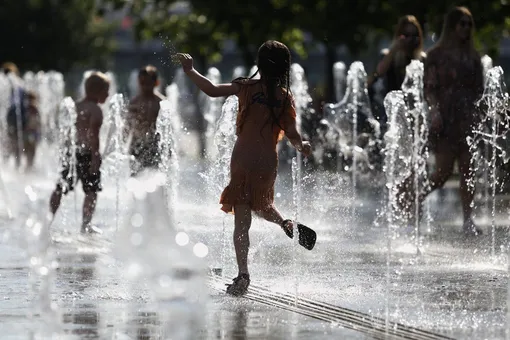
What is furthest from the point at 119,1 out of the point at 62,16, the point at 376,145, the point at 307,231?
the point at 62,16

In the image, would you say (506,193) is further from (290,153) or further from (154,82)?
(290,153)

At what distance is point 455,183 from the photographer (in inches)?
779

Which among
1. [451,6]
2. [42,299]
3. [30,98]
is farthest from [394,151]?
[451,6]

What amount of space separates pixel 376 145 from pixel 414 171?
22.2 feet

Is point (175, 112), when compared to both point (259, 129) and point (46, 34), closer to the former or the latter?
point (259, 129)

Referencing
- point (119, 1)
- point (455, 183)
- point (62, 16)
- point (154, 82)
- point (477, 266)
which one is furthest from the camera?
point (62, 16)

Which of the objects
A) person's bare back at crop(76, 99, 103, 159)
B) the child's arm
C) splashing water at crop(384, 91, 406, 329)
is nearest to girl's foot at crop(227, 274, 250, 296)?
the child's arm

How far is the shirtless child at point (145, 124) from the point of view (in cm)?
1339

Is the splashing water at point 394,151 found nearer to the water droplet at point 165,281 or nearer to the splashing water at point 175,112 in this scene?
the splashing water at point 175,112

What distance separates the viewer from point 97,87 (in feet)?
43.4

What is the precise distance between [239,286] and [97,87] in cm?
450

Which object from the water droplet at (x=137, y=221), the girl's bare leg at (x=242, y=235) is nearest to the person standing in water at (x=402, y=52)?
the girl's bare leg at (x=242, y=235)

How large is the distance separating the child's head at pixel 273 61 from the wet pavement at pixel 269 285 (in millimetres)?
1233

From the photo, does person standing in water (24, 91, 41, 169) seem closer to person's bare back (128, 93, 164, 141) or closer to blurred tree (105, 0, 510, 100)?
blurred tree (105, 0, 510, 100)
